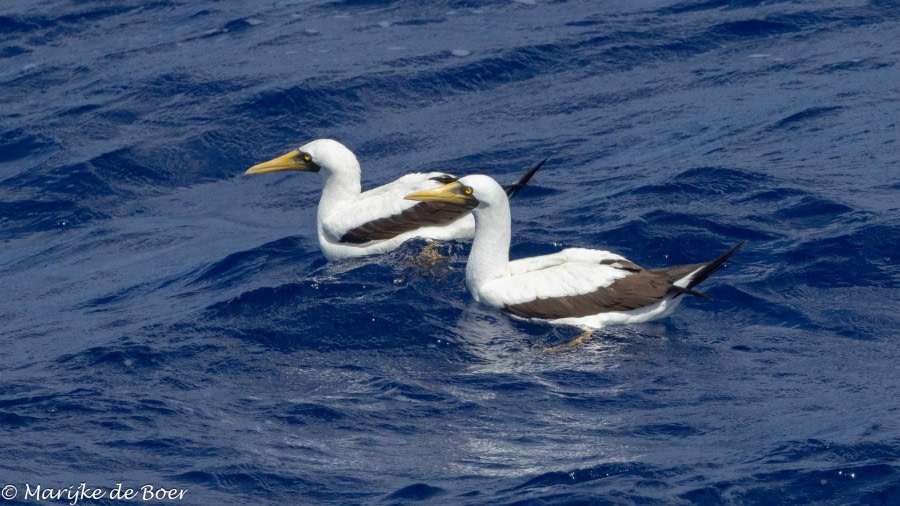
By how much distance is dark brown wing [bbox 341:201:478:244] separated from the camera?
13422mm

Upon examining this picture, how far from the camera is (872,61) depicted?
17.6m

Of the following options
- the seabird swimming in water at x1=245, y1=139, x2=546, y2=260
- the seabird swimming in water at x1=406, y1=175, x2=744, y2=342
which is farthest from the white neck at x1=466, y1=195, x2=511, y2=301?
the seabird swimming in water at x1=245, y1=139, x2=546, y2=260

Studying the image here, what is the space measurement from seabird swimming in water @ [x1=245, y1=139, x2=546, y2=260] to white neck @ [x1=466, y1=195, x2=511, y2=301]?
954mm

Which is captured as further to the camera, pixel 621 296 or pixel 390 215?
pixel 390 215

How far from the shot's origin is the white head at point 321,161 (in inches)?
554

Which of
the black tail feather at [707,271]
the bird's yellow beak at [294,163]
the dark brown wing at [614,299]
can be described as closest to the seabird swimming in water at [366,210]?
the bird's yellow beak at [294,163]

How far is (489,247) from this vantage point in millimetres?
11977

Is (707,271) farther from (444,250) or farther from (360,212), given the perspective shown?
(360,212)

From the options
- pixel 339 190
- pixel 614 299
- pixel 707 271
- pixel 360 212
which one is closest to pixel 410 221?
pixel 360 212

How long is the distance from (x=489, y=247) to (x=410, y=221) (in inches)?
66.1

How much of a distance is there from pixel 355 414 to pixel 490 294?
7.39ft

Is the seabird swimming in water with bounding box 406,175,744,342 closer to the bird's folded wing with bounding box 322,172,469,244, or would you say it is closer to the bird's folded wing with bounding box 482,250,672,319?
the bird's folded wing with bounding box 482,250,672,319

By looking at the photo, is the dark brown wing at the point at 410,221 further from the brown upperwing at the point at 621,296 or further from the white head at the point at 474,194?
the brown upperwing at the point at 621,296

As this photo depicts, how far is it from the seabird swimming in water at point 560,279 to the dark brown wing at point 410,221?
3.73ft
